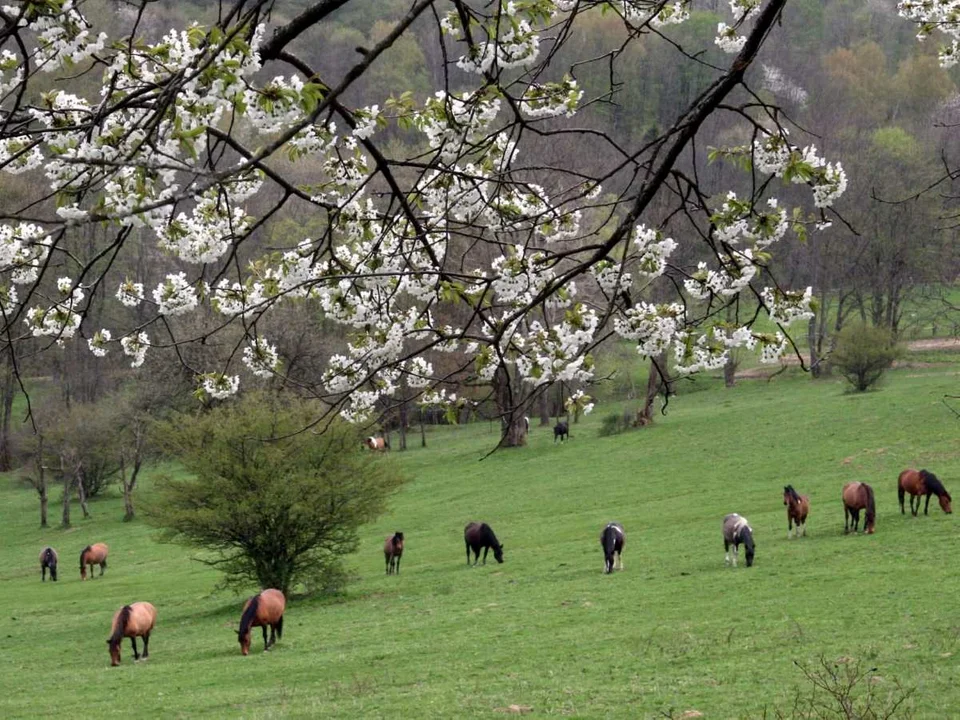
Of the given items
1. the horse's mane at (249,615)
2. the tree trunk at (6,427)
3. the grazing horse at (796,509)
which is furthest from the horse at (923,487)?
the tree trunk at (6,427)

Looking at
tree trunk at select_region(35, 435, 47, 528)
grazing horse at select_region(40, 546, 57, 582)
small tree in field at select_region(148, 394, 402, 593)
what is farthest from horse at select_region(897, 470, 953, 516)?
tree trunk at select_region(35, 435, 47, 528)

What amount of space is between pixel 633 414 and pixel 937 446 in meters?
15.1

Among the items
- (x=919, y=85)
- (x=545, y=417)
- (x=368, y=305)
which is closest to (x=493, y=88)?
(x=368, y=305)

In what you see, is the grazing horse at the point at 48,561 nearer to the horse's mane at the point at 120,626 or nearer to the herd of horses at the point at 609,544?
the herd of horses at the point at 609,544

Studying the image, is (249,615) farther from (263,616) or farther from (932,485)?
(932,485)

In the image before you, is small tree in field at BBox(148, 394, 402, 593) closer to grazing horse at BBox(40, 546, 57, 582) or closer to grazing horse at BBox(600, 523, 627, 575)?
grazing horse at BBox(600, 523, 627, 575)

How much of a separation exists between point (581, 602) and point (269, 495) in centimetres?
671

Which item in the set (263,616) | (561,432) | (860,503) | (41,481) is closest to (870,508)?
(860,503)

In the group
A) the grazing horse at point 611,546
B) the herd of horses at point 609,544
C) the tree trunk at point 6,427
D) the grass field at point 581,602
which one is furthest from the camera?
the tree trunk at point 6,427

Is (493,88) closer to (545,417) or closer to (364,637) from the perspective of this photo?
(364,637)

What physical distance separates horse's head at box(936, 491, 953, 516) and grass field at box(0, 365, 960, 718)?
0.73 m

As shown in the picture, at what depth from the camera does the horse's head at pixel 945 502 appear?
23375 millimetres

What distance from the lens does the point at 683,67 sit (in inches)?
3078

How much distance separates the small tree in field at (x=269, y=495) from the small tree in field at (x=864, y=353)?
25241mm
